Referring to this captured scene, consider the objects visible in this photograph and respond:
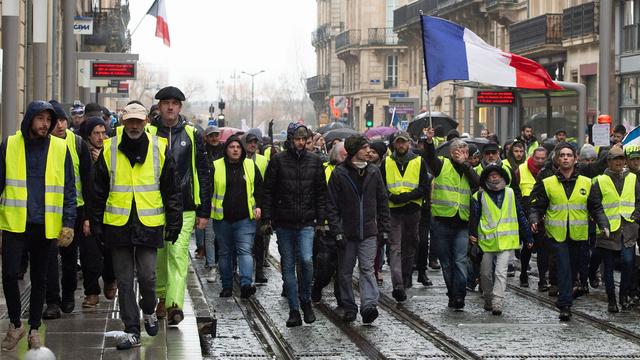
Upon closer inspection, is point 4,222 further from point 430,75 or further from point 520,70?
point 520,70

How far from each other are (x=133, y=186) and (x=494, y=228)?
5.25 meters

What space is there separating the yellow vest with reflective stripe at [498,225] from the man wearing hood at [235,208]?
242cm

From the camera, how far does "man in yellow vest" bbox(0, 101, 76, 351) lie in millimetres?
10195

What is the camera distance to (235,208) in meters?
15.4

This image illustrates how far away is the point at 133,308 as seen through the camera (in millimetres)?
10438

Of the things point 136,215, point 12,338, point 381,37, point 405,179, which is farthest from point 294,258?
point 381,37

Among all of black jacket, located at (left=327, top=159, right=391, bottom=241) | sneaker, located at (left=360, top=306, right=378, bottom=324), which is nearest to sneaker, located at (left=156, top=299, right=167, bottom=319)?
black jacket, located at (left=327, top=159, right=391, bottom=241)

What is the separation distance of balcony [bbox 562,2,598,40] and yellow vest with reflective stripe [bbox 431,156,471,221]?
26946mm

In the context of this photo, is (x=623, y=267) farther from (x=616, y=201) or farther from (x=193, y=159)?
(x=193, y=159)

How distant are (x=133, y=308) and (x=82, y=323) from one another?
4.33 feet

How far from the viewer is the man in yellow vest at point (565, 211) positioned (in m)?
14.2

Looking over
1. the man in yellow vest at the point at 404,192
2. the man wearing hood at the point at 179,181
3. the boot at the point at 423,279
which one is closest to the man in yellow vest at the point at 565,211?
the man in yellow vest at the point at 404,192

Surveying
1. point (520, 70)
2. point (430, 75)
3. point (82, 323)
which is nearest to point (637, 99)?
point (520, 70)

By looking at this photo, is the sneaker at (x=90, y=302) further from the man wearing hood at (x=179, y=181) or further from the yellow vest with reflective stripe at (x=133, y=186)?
the yellow vest with reflective stripe at (x=133, y=186)
